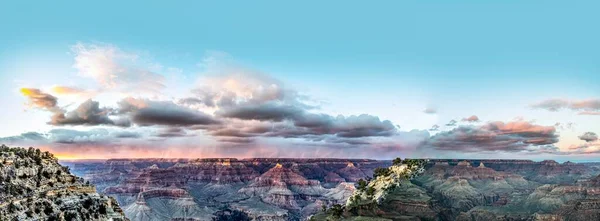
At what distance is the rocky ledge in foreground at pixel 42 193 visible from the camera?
55.3m

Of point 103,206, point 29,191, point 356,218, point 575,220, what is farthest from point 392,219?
point 29,191

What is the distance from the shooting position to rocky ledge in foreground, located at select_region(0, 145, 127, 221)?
55.3 meters

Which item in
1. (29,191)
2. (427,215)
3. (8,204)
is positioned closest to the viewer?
(8,204)

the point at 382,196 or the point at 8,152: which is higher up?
the point at 8,152

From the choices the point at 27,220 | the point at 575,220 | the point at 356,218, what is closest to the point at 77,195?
the point at 27,220

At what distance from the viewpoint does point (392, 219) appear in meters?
142

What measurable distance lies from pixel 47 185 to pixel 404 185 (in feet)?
490

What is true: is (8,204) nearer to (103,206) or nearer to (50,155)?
(103,206)

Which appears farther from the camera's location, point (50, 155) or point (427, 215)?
point (427, 215)

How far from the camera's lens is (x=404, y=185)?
619 feet

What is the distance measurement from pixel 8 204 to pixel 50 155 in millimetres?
21860

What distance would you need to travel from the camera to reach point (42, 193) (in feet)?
196

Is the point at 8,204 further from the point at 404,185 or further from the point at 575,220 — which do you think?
the point at 575,220

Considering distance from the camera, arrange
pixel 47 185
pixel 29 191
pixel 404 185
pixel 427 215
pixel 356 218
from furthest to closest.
→ 1. pixel 404 185
2. pixel 427 215
3. pixel 356 218
4. pixel 47 185
5. pixel 29 191
